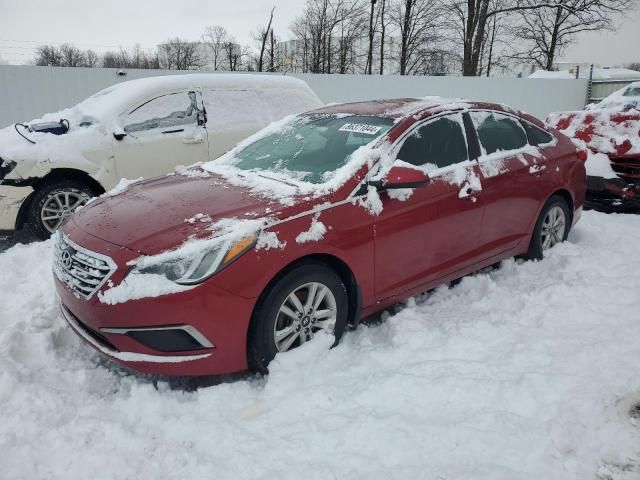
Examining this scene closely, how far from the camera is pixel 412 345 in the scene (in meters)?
3.16

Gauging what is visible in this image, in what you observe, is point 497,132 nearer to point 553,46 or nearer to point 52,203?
point 52,203

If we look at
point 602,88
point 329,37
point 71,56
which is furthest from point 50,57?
point 602,88

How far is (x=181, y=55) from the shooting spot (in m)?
63.6

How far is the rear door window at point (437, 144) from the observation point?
11.6ft

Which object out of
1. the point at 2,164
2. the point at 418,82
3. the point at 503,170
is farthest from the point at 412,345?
the point at 418,82

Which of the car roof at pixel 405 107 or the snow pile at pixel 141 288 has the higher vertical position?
the car roof at pixel 405 107

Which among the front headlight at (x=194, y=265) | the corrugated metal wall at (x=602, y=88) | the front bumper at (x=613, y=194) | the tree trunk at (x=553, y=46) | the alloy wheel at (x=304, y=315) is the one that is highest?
the tree trunk at (x=553, y=46)

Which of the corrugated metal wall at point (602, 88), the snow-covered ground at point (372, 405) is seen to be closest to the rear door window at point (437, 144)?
the snow-covered ground at point (372, 405)

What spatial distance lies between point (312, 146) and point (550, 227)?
250cm

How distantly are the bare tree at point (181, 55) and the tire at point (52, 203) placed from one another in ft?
199

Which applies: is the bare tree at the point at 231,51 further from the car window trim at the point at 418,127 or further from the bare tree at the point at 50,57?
the car window trim at the point at 418,127

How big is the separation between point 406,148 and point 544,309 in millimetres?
1559

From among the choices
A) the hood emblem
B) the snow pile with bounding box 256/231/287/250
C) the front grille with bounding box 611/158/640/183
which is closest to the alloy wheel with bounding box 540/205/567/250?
the front grille with bounding box 611/158/640/183

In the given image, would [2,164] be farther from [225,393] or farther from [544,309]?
[544,309]
